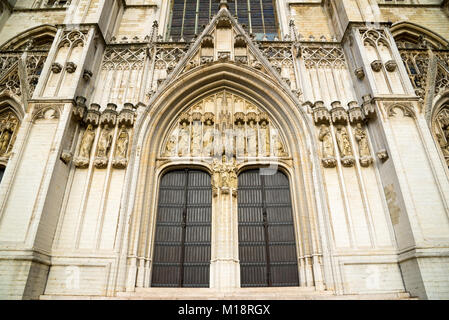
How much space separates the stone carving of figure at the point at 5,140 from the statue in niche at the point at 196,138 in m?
6.17

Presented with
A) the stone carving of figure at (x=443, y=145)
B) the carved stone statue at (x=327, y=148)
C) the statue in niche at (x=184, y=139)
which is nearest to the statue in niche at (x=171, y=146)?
the statue in niche at (x=184, y=139)

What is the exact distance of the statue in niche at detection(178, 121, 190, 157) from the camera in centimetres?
970

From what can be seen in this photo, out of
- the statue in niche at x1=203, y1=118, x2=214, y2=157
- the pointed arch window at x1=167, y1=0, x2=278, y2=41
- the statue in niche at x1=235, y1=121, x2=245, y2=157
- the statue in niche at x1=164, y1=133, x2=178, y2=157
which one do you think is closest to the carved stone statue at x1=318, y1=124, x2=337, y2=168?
the statue in niche at x1=235, y1=121, x2=245, y2=157

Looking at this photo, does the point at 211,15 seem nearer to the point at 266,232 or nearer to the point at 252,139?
the point at 252,139

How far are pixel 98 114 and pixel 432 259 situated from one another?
9.98 metres

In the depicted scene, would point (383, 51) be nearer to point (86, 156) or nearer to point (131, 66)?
point (131, 66)

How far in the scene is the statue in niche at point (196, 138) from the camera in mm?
9727

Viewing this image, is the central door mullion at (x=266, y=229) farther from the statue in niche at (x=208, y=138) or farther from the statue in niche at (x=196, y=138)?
the statue in niche at (x=196, y=138)

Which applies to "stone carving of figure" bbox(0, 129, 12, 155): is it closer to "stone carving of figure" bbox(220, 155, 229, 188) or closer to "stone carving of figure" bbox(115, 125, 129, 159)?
"stone carving of figure" bbox(115, 125, 129, 159)

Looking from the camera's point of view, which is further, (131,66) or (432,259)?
(131,66)

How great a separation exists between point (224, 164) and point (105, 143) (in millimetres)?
3791

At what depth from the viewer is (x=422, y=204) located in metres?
7.40
